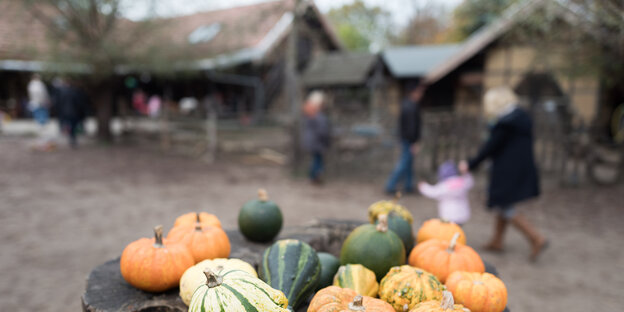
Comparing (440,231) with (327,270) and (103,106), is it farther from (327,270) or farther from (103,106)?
(103,106)

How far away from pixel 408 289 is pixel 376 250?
29 centimetres

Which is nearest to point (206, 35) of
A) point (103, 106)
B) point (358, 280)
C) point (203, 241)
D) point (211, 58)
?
point (211, 58)

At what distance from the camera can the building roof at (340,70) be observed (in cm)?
1922

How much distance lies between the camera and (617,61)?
24.0 ft

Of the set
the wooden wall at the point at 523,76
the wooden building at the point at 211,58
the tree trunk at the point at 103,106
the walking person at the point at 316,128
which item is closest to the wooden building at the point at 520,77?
the wooden wall at the point at 523,76

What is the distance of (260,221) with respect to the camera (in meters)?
2.44

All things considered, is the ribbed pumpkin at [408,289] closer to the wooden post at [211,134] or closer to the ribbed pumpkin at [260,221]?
the ribbed pumpkin at [260,221]

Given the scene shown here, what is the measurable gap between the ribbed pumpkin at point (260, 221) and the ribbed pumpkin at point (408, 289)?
0.95 metres

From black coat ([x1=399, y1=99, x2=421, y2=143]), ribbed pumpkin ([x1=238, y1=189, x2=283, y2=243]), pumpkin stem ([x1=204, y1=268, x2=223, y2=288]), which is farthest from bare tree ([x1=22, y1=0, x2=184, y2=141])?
pumpkin stem ([x1=204, y1=268, x2=223, y2=288])

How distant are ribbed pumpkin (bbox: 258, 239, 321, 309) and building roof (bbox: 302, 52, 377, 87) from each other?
1752 centimetres

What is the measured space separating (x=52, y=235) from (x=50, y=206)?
159cm

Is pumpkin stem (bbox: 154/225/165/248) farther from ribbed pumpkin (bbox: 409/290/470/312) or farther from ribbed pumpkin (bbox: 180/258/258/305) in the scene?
ribbed pumpkin (bbox: 409/290/470/312)

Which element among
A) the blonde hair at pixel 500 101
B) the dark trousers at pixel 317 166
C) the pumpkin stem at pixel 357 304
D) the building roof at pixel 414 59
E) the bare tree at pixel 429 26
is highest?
the bare tree at pixel 429 26

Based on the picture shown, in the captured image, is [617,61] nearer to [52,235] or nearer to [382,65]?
[52,235]
